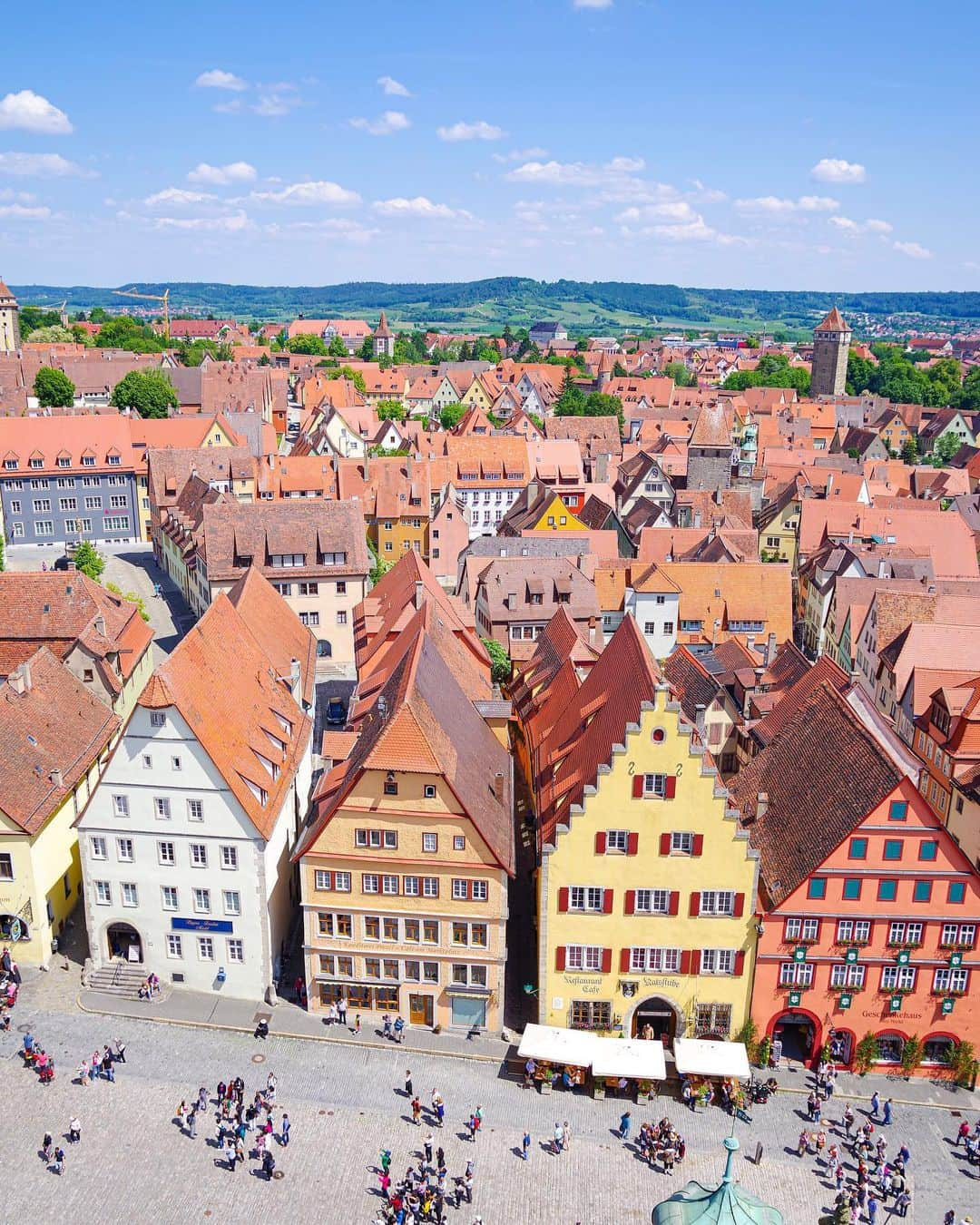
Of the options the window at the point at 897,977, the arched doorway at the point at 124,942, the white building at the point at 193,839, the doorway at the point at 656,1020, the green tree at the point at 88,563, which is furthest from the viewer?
the green tree at the point at 88,563

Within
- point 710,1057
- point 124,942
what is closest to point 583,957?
point 710,1057

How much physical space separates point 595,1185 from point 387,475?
286 feet

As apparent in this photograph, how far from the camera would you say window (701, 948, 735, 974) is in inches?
1820

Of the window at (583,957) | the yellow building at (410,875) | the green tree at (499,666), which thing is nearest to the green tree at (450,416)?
the green tree at (499,666)

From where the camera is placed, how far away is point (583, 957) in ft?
153

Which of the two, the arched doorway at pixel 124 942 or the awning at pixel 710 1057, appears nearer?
the awning at pixel 710 1057

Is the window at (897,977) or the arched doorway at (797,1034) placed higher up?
the window at (897,977)

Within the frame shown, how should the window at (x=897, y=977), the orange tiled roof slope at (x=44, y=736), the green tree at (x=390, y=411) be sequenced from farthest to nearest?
1. the green tree at (x=390, y=411)
2. the orange tiled roof slope at (x=44, y=736)
3. the window at (x=897, y=977)

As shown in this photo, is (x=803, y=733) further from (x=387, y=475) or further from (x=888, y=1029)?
(x=387, y=475)

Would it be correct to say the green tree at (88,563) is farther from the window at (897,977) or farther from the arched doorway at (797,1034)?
the window at (897,977)

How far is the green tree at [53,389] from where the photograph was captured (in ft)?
544

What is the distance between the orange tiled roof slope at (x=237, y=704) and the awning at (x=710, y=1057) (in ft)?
67.1

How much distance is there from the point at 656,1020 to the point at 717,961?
4720 mm

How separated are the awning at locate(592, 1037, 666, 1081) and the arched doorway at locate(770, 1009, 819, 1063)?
6067mm
